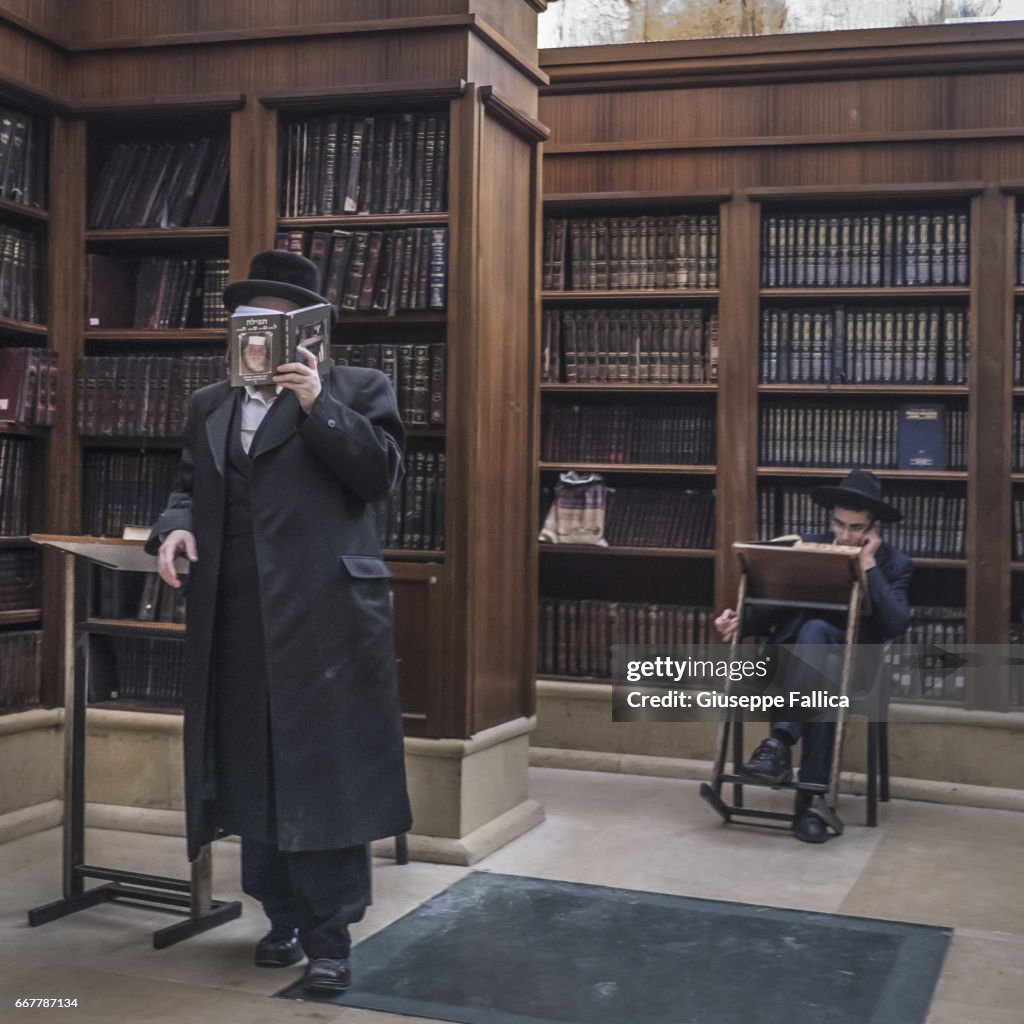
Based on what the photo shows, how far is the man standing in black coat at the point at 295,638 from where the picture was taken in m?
2.92

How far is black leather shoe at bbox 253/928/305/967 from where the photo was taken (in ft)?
10.3

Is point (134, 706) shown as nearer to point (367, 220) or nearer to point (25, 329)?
point (25, 329)

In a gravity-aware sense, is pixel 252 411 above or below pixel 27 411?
below

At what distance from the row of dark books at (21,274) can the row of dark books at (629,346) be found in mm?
2019

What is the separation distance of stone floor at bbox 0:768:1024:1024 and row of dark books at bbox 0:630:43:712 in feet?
1.40

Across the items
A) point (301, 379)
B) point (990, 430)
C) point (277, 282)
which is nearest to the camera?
point (301, 379)

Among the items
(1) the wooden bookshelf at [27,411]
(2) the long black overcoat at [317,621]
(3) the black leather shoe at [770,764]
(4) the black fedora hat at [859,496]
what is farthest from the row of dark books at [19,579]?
(4) the black fedora hat at [859,496]

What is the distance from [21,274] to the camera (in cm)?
440

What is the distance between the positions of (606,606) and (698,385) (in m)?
0.94

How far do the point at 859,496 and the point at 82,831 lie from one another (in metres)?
2.69

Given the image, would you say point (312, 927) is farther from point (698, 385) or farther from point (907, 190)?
point (907, 190)

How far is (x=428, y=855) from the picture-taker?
4.08 m

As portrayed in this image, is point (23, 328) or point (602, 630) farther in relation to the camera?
point (602, 630)

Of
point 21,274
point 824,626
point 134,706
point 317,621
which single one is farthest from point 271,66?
point 824,626
